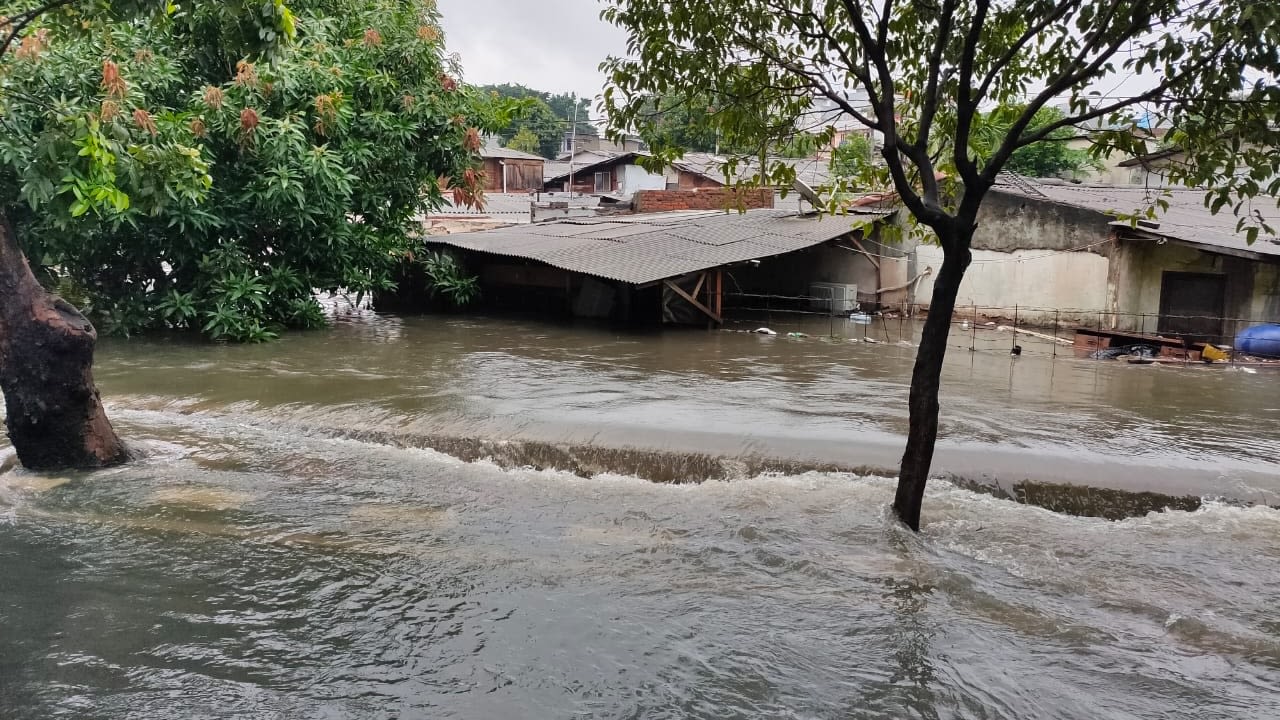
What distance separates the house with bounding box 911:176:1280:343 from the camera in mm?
15547

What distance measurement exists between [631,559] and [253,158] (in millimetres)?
10936

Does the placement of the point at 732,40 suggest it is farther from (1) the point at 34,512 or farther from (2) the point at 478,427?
(1) the point at 34,512

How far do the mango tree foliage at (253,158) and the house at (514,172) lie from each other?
79.8 feet

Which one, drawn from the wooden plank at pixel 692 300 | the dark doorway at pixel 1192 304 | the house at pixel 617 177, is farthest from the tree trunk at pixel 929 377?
the house at pixel 617 177

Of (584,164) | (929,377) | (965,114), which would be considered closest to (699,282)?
(929,377)

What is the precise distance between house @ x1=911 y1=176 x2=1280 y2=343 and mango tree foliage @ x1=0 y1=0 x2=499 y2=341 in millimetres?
10185

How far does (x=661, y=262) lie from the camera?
653 inches

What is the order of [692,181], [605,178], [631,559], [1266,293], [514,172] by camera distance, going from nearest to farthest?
1. [631,559]
2. [1266,293]
3. [692,181]
4. [605,178]
5. [514,172]

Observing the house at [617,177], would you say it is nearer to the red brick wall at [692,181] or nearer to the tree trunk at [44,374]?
Result: the red brick wall at [692,181]

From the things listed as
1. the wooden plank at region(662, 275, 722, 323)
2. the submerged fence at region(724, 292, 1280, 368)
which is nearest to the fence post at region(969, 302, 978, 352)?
the submerged fence at region(724, 292, 1280, 368)

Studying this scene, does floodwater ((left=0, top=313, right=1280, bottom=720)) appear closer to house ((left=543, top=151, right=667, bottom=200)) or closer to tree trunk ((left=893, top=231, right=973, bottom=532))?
tree trunk ((left=893, top=231, right=973, bottom=532))

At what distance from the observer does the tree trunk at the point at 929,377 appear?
6.70 m

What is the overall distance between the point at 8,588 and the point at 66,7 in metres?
4.42

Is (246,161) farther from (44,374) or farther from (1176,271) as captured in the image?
(1176,271)
